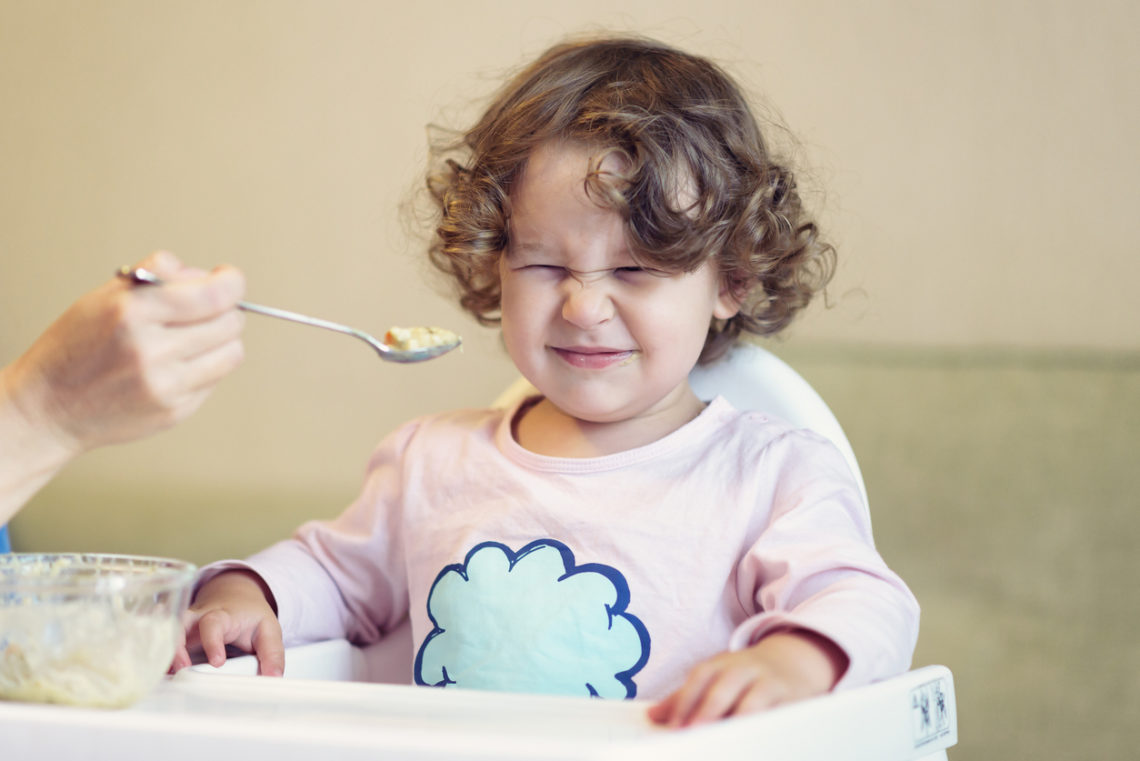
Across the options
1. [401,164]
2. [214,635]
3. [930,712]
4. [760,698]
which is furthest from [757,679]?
[401,164]

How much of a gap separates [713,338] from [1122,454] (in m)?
0.57

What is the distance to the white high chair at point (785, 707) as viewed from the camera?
485 millimetres

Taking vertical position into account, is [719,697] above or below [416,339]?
below

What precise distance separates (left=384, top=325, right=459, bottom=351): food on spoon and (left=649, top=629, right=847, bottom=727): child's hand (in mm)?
259

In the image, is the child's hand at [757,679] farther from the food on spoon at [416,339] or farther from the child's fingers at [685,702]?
the food on spoon at [416,339]

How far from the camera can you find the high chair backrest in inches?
37.8

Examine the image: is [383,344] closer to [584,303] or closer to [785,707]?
[584,303]

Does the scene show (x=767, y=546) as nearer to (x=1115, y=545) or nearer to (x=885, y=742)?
(x=885, y=742)

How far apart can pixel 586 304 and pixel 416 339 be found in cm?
17

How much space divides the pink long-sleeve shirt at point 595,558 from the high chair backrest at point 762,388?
49mm

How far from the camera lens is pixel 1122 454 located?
1.28 m

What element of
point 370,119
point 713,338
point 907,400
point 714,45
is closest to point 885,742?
point 713,338

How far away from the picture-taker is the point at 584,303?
0.83 metres

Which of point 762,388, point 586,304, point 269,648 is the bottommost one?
point 269,648
